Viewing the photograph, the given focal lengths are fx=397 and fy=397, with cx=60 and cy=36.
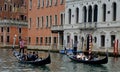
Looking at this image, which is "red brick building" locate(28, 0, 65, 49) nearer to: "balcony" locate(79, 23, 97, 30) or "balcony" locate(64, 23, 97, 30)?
"balcony" locate(64, 23, 97, 30)

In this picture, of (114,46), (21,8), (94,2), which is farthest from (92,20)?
(21,8)

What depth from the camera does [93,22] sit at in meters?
42.0

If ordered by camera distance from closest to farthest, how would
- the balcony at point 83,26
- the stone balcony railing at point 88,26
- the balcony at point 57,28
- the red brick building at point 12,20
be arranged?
the stone balcony railing at point 88,26 < the balcony at point 83,26 < the balcony at point 57,28 < the red brick building at point 12,20

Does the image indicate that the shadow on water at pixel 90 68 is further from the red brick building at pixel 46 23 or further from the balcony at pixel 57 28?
the red brick building at pixel 46 23

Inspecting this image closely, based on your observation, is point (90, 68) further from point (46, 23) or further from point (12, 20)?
point (12, 20)

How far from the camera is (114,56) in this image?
35.8 meters

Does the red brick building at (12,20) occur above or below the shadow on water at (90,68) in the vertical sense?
above

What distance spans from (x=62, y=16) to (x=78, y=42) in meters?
5.43

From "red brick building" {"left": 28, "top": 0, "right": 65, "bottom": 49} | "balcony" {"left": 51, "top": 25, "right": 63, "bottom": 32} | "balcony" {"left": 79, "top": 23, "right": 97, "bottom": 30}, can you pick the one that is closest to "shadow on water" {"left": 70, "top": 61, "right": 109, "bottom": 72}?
"balcony" {"left": 79, "top": 23, "right": 97, "bottom": 30}

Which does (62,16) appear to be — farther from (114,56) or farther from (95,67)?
(95,67)

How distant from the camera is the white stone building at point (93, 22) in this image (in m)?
39.2

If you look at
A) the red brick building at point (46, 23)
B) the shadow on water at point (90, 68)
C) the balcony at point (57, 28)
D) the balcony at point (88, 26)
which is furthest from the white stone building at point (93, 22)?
the shadow on water at point (90, 68)

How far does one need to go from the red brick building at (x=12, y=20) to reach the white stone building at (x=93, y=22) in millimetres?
21480

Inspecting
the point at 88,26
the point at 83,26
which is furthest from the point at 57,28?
the point at 88,26
